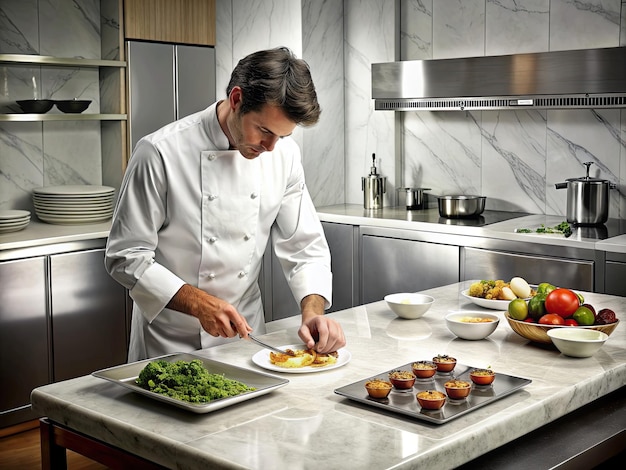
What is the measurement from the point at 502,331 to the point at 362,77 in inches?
129

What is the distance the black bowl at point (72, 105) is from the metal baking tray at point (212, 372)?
108 inches

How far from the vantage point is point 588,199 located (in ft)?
14.0

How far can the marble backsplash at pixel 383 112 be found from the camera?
4.58 meters

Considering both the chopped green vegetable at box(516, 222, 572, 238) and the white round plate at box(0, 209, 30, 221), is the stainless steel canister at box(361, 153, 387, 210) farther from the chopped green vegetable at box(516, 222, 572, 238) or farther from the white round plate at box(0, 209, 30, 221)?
the white round plate at box(0, 209, 30, 221)

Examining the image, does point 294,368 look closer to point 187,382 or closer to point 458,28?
point 187,382

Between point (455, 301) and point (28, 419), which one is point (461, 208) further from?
point (28, 419)

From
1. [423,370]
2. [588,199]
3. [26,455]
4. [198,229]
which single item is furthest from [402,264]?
[423,370]

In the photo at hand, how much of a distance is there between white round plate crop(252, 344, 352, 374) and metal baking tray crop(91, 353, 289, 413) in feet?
0.38

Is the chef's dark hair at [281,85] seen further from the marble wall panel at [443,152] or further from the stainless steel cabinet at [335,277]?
the marble wall panel at [443,152]

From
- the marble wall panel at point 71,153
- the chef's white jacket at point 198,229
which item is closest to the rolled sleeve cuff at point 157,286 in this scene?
the chef's white jacket at point 198,229

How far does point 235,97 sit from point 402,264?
Result: 251 centimetres

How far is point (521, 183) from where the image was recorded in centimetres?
Answer: 495

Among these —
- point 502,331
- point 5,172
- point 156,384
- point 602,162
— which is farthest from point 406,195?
point 156,384

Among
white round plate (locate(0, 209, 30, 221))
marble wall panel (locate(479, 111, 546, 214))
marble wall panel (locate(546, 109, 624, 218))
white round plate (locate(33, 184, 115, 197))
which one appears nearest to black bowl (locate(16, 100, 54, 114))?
white round plate (locate(33, 184, 115, 197))
